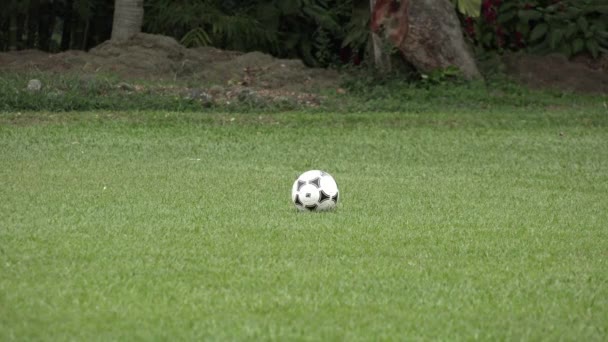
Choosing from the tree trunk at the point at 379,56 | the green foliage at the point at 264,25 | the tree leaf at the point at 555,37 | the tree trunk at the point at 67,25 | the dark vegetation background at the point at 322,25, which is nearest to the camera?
the tree trunk at the point at 379,56

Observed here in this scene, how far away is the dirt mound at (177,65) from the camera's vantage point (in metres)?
18.9

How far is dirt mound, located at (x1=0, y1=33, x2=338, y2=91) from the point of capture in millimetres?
18891

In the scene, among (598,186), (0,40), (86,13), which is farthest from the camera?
(0,40)

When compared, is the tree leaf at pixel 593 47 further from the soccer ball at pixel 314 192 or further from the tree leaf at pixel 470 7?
the soccer ball at pixel 314 192

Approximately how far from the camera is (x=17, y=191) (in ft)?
34.4

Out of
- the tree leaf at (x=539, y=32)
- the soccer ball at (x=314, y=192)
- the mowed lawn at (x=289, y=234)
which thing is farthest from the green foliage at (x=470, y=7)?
the soccer ball at (x=314, y=192)

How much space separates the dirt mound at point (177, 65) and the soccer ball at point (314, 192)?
899 cm

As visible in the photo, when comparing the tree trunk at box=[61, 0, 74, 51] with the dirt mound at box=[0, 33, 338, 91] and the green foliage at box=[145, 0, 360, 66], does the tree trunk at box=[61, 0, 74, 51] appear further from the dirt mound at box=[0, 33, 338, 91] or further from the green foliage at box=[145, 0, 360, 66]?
the dirt mound at box=[0, 33, 338, 91]

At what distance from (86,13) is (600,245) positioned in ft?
49.8

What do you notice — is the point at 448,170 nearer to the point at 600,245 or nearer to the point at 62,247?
the point at 600,245

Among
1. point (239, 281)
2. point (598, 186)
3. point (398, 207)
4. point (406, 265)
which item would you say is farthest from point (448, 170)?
point (239, 281)

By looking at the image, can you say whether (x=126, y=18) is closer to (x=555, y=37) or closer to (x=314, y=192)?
(x=555, y=37)

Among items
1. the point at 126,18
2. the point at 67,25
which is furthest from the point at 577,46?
the point at 67,25

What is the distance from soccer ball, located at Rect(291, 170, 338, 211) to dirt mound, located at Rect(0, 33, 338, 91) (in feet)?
29.5
